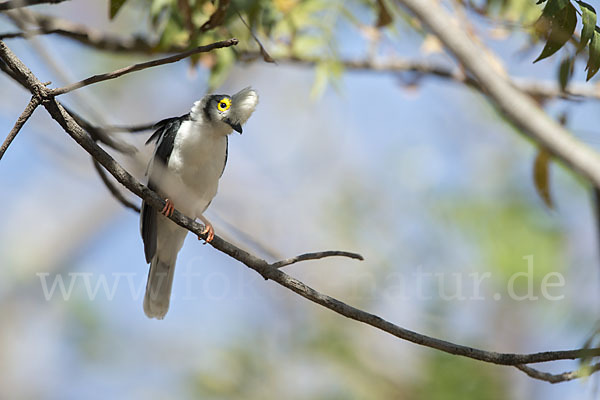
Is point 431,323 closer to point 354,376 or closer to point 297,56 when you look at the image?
point 354,376

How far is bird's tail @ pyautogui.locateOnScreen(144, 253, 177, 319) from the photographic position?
4.48m

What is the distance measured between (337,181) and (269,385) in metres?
4.74

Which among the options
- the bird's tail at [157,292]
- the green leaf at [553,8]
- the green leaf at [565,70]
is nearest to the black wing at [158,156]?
the bird's tail at [157,292]

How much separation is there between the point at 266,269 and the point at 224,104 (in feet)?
5.48

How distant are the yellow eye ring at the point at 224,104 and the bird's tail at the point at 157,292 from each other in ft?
4.48

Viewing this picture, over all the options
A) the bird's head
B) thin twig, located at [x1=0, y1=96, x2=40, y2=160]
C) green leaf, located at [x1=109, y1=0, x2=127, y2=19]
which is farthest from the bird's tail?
thin twig, located at [x1=0, y1=96, x2=40, y2=160]

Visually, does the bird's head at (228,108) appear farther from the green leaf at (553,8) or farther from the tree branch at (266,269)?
the green leaf at (553,8)

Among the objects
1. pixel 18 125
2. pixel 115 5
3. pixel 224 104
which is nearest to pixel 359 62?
pixel 224 104

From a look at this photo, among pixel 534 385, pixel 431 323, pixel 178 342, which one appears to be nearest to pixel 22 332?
pixel 178 342

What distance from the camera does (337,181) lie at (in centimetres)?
1169

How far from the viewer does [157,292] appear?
14.9 ft

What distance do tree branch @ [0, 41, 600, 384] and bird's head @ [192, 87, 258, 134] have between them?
1062 millimetres

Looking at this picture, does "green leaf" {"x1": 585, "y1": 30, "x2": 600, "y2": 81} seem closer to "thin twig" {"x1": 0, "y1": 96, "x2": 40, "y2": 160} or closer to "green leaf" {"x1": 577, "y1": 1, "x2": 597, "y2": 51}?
"green leaf" {"x1": 577, "y1": 1, "x2": 597, "y2": 51}

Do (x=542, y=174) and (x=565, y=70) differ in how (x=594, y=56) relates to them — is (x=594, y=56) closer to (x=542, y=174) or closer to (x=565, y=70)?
(x=565, y=70)
